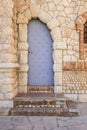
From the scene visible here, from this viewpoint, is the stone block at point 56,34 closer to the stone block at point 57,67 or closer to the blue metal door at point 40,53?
the blue metal door at point 40,53

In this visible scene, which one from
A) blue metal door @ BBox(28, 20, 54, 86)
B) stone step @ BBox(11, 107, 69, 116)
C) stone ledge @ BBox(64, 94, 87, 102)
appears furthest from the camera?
blue metal door @ BBox(28, 20, 54, 86)

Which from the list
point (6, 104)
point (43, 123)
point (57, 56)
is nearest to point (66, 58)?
point (57, 56)

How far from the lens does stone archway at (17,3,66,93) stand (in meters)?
7.42

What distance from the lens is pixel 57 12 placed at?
24.6ft

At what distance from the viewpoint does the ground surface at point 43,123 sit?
16.2 ft

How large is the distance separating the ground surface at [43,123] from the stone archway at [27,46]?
1.80 meters

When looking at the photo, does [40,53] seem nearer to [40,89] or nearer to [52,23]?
[52,23]

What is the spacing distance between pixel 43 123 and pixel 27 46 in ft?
9.38

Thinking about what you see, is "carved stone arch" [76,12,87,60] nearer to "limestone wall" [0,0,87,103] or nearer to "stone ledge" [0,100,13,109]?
"limestone wall" [0,0,87,103]

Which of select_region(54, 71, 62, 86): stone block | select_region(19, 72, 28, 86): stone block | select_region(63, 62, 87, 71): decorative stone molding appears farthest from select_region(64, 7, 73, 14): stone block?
select_region(19, 72, 28, 86): stone block

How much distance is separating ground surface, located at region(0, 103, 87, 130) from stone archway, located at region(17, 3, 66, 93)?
1797 mm

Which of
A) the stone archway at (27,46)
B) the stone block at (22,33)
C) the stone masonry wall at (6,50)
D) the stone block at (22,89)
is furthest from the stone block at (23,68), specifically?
the stone masonry wall at (6,50)

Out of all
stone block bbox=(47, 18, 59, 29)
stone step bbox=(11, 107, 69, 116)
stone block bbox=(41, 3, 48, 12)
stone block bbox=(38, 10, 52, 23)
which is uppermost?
stone block bbox=(41, 3, 48, 12)

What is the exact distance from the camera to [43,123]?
525cm
